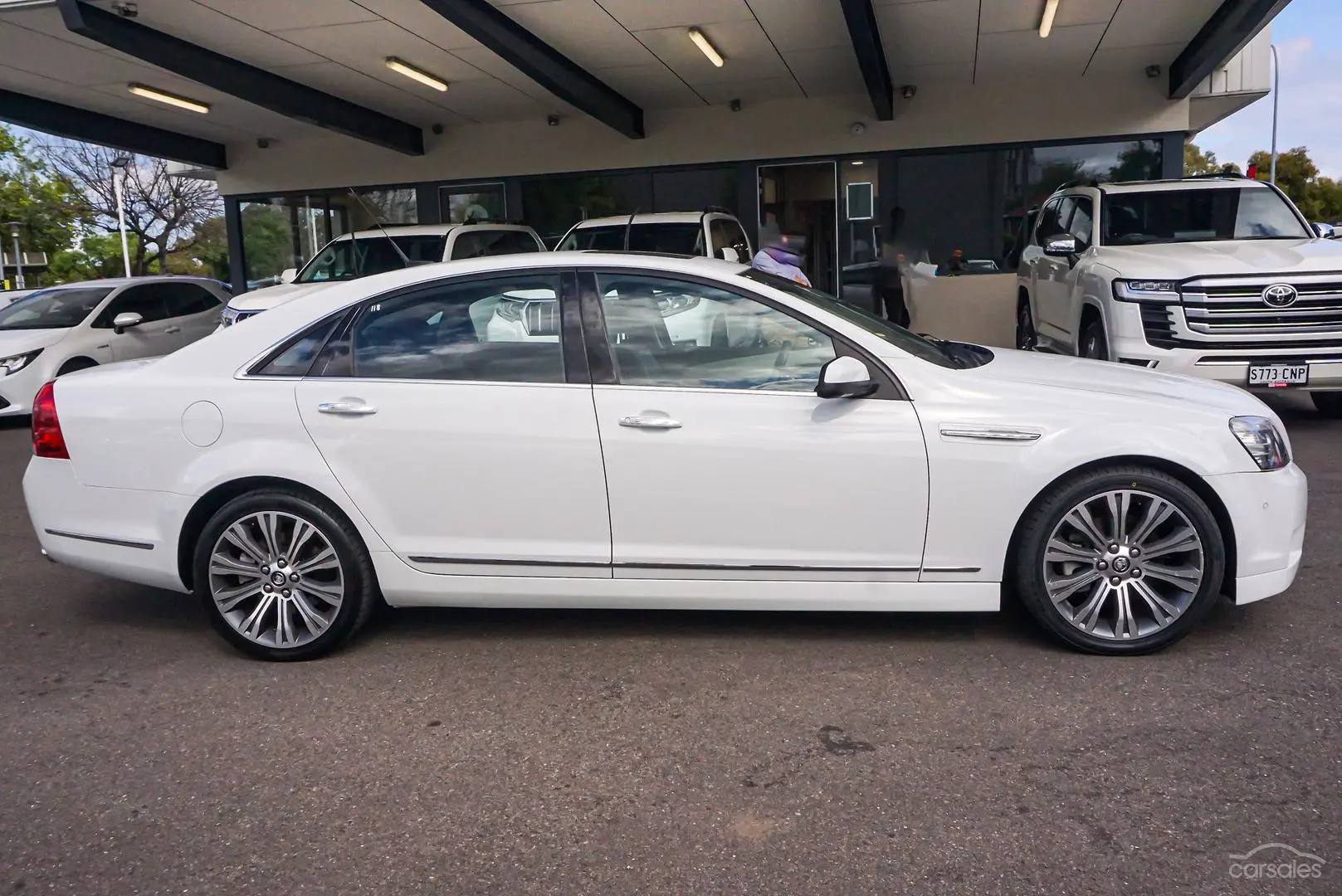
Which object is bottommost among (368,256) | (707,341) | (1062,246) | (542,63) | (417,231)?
(707,341)

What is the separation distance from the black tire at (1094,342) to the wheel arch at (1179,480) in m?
4.81

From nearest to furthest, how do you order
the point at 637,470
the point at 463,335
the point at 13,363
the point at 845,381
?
1. the point at 845,381
2. the point at 637,470
3. the point at 463,335
4. the point at 13,363

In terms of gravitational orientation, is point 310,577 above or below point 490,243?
below

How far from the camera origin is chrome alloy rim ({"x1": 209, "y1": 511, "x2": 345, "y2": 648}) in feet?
14.6

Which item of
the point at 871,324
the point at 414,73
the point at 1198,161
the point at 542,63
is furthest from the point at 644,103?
the point at 1198,161

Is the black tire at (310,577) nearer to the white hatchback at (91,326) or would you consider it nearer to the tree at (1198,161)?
the white hatchback at (91,326)

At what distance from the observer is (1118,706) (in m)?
3.81

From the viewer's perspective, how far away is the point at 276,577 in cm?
448

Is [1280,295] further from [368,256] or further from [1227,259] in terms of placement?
[368,256]

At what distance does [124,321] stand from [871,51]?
8805 millimetres

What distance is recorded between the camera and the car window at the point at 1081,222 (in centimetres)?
1009

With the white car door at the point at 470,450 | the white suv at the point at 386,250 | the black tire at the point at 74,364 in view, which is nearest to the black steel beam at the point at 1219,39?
the white suv at the point at 386,250

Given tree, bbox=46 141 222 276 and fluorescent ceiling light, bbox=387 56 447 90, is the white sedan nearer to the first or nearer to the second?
fluorescent ceiling light, bbox=387 56 447 90

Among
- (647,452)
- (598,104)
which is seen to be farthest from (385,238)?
(647,452)
